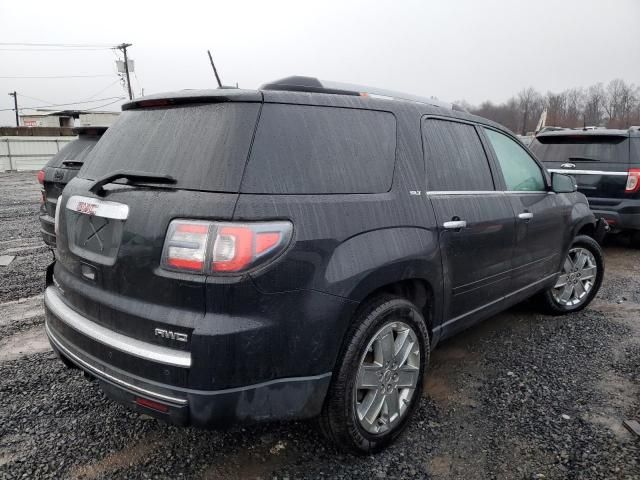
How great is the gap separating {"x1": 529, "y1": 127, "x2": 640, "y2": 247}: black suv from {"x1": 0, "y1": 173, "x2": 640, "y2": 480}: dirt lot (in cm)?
319

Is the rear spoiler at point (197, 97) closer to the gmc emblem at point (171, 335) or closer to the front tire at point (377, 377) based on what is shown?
the gmc emblem at point (171, 335)

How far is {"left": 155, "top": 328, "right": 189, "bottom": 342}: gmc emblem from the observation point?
1893mm

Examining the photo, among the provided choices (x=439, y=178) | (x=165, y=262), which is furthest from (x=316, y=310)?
(x=439, y=178)

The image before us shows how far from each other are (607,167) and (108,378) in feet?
22.6

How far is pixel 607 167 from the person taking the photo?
6.69 m

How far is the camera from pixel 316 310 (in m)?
2.05

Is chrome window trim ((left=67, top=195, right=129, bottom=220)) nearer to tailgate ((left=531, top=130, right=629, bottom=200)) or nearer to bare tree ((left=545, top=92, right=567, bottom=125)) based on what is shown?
tailgate ((left=531, top=130, right=629, bottom=200))

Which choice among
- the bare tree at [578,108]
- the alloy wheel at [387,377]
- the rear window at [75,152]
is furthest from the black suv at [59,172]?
the bare tree at [578,108]

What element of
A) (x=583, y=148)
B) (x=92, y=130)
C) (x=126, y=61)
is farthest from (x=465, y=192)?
(x=126, y=61)

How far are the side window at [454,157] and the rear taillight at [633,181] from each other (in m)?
4.33

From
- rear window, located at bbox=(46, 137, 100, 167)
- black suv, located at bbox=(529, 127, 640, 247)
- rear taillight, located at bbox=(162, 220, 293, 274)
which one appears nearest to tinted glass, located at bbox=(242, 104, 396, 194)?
rear taillight, located at bbox=(162, 220, 293, 274)

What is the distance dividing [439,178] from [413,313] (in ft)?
2.75

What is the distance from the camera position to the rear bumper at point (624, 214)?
6.54 meters

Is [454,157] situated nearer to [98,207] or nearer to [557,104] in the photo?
[98,207]
